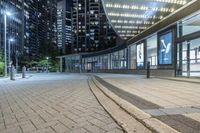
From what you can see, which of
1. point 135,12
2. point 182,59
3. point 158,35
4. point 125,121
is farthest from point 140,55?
point 125,121

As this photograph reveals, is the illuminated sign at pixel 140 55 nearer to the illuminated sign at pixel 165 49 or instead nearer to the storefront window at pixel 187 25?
the illuminated sign at pixel 165 49

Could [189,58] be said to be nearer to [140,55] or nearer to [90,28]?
[140,55]

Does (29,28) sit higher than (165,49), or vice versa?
(29,28)

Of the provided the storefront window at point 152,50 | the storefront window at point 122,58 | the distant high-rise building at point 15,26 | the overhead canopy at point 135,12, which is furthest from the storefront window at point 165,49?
the distant high-rise building at point 15,26

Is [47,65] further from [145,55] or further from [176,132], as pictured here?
[176,132]

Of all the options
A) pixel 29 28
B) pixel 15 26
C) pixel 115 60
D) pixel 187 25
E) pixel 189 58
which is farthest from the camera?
pixel 29 28

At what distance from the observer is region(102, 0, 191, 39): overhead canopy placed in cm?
3026

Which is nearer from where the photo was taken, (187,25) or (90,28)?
(187,25)

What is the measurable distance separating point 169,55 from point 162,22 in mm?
3625

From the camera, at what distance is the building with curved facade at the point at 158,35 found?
23.7 meters

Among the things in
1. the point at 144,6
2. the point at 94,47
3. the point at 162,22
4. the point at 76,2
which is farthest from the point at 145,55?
the point at 76,2

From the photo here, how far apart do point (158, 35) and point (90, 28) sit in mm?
149379

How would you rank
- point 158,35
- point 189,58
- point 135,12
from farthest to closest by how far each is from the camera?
point 135,12
point 158,35
point 189,58

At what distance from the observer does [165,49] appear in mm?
28781
